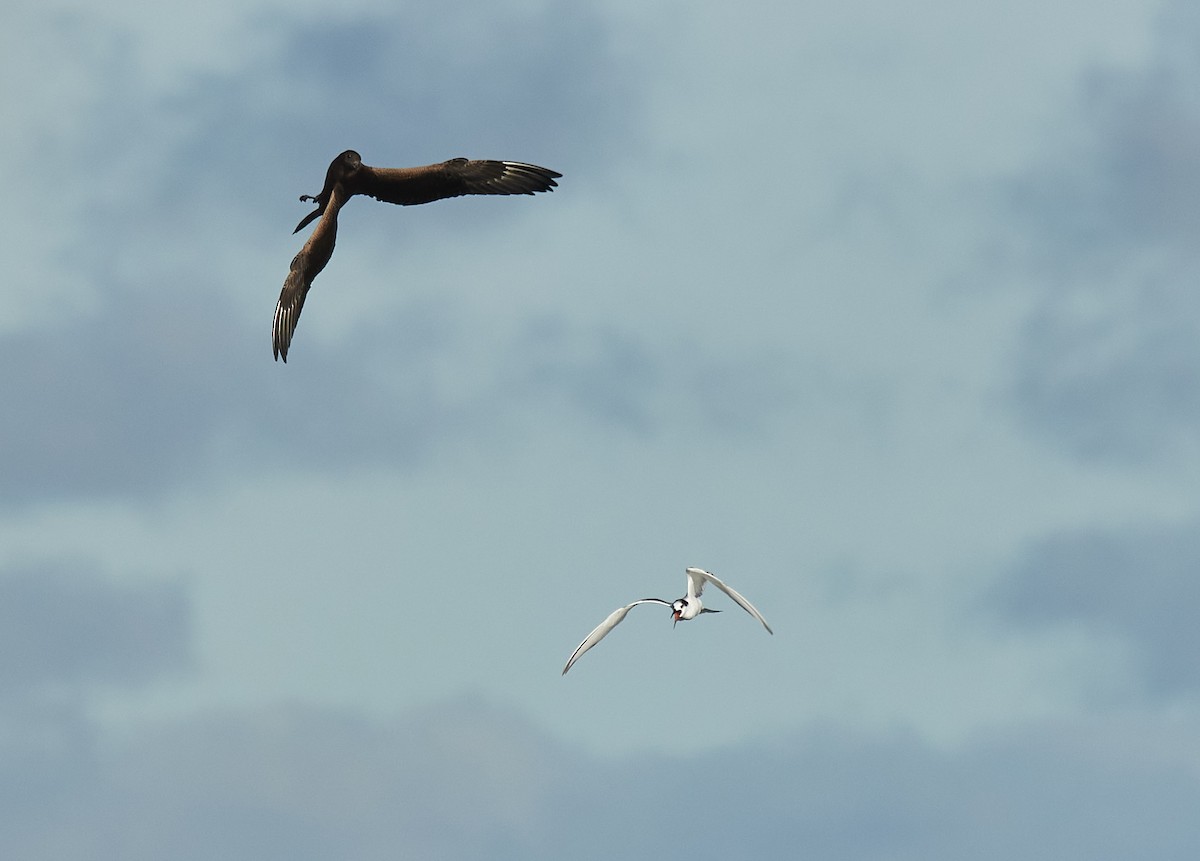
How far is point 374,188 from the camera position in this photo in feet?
169

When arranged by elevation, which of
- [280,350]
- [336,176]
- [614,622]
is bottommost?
[614,622]

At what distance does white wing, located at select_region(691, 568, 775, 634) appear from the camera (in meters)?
53.2

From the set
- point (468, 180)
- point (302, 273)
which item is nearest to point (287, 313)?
point (302, 273)

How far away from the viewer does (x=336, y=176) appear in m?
50.2

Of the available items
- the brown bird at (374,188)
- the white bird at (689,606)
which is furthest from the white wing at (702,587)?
the brown bird at (374,188)

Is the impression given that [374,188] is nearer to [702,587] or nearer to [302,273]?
[302,273]

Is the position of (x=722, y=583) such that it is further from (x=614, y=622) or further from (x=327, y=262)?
(x=327, y=262)

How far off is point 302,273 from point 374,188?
3.75m

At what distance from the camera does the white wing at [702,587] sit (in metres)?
53.2

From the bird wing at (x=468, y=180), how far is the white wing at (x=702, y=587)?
37.5 feet

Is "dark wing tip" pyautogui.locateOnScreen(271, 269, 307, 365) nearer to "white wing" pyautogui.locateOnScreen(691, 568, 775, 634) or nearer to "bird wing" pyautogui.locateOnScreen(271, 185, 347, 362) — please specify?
"bird wing" pyautogui.locateOnScreen(271, 185, 347, 362)

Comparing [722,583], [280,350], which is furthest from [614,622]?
[280,350]

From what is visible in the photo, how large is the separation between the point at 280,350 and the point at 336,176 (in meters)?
5.36

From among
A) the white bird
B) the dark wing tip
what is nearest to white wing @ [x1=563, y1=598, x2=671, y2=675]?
the white bird
